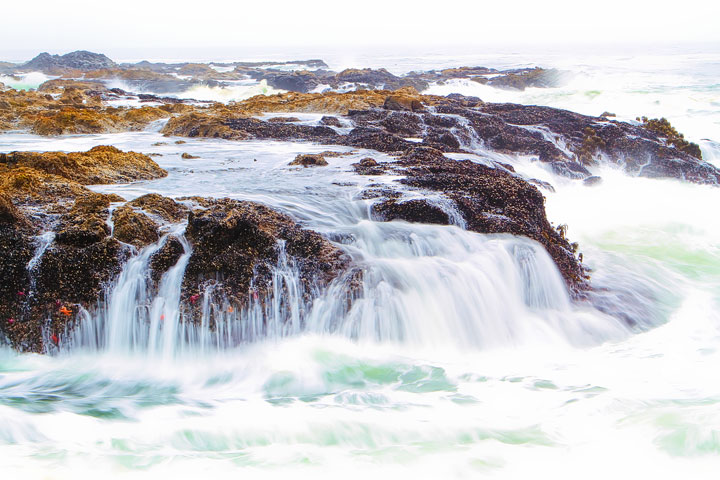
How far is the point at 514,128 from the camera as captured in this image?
13938 millimetres

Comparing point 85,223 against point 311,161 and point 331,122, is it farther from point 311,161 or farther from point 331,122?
point 331,122

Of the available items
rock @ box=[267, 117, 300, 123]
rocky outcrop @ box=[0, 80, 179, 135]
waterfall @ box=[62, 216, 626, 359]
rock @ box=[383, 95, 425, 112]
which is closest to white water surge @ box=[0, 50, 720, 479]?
waterfall @ box=[62, 216, 626, 359]

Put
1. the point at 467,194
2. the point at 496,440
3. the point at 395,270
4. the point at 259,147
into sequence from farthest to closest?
the point at 259,147 → the point at 467,194 → the point at 395,270 → the point at 496,440

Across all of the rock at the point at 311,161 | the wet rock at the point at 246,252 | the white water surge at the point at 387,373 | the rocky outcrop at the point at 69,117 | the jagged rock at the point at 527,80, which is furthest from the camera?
the jagged rock at the point at 527,80


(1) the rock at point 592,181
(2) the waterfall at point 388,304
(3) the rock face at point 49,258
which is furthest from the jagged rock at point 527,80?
(3) the rock face at point 49,258

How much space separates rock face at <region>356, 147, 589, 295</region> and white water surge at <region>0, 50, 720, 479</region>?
261 millimetres

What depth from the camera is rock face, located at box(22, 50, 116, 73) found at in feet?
186

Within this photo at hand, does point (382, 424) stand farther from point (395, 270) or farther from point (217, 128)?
point (217, 128)

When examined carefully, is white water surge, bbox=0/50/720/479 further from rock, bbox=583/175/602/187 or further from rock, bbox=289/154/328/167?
rock, bbox=583/175/602/187

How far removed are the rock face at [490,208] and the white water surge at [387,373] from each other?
0.85 feet

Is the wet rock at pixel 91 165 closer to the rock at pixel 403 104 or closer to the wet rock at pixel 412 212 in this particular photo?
the wet rock at pixel 412 212

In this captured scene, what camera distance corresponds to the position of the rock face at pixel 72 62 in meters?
56.6

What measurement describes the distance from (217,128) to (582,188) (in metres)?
9.89

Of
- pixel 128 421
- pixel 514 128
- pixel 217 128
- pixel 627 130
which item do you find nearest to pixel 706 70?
pixel 627 130
